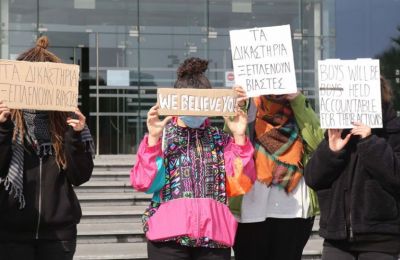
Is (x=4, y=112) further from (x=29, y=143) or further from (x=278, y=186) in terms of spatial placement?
(x=278, y=186)

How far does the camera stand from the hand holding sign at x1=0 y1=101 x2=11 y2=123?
10.8 feet

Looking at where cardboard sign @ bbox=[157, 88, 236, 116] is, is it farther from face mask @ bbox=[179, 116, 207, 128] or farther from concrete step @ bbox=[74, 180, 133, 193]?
concrete step @ bbox=[74, 180, 133, 193]

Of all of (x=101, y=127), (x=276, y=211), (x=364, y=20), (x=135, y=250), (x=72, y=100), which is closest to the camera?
(x=72, y=100)

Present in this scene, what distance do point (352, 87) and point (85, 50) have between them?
9003mm

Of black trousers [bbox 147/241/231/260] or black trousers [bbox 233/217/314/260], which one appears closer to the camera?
black trousers [bbox 147/241/231/260]

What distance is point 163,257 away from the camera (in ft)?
11.5

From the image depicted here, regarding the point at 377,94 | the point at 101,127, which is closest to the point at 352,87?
the point at 377,94

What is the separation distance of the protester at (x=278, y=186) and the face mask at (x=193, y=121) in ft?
1.65

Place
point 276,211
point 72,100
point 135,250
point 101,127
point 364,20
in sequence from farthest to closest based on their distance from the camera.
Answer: point 364,20 < point 101,127 < point 135,250 < point 276,211 < point 72,100

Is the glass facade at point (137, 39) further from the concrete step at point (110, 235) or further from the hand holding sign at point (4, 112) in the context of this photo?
the hand holding sign at point (4, 112)

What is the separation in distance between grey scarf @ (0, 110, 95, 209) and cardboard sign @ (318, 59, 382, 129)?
1284 mm

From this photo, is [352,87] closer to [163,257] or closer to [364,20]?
[163,257]

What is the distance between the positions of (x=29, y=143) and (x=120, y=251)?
3.24 m

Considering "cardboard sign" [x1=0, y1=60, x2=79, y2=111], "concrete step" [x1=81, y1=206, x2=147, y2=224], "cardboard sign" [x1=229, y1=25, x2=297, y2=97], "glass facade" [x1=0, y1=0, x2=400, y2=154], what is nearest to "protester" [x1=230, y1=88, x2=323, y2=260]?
"cardboard sign" [x1=229, y1=25, x2=297, y2=97]
